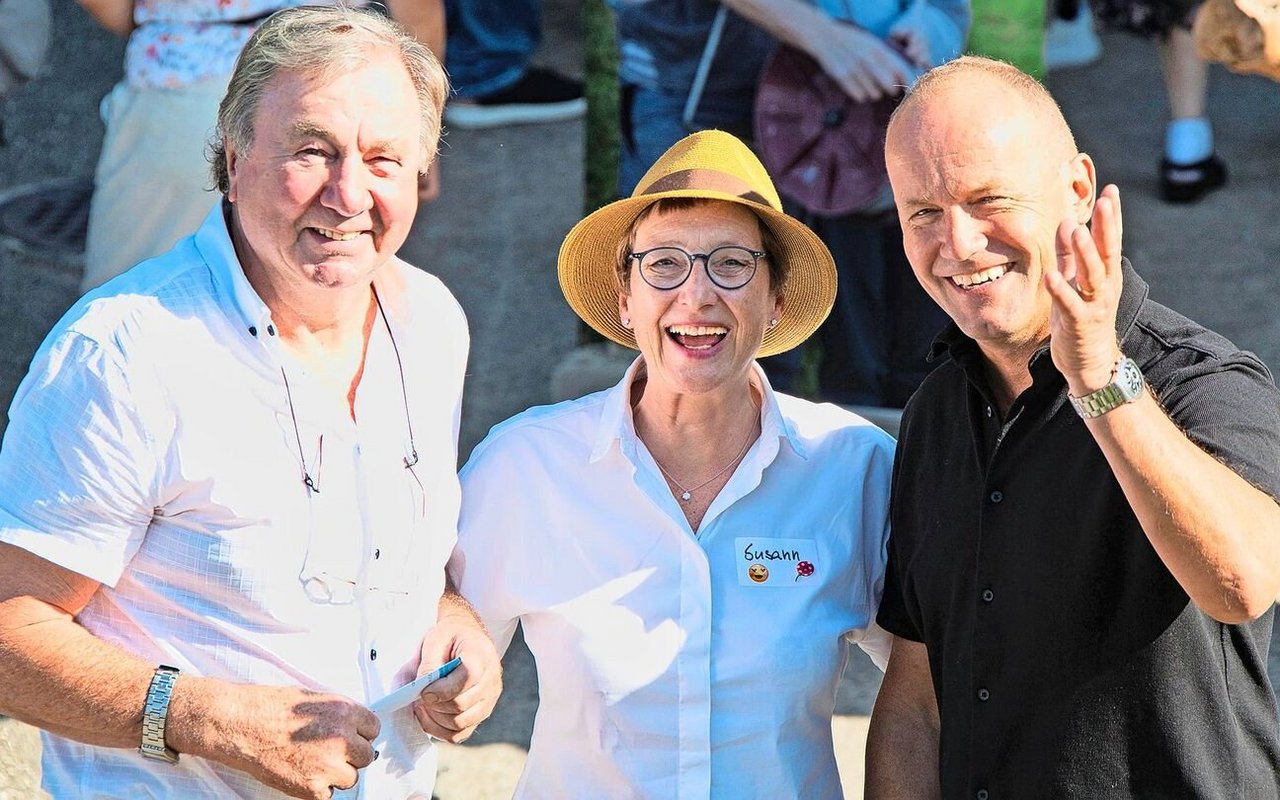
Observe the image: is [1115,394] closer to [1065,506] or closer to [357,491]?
[1065,506]

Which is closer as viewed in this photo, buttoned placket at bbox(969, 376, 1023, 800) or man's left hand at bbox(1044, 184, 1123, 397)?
man's left hand at bbox(1044, 184, 1123, 397)

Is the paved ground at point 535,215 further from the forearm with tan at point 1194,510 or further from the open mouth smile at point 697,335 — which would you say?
the forearm with tan at point 1194,510

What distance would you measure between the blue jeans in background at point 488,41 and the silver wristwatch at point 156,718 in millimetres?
5641

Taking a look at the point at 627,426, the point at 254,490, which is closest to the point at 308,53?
the point at 254,490

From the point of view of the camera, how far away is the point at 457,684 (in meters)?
2.72

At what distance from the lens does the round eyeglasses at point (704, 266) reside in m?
2.98

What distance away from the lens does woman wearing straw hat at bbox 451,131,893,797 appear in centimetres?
285

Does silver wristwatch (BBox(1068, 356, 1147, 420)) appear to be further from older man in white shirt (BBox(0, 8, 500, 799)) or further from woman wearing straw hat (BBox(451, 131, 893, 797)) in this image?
older man in white shirt (BBox(0, 8, 500, 799))

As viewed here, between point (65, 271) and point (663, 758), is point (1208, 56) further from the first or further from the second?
point (65, 271)

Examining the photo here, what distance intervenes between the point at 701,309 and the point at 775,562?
49cm

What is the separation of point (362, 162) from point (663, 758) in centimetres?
116

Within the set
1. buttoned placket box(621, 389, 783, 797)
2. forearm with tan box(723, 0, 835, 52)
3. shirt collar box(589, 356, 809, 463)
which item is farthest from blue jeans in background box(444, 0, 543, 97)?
buttoned placket box(621, 389, 783, 797)

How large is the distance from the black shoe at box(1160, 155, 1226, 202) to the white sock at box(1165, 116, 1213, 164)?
29 mm

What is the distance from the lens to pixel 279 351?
2.61 m
